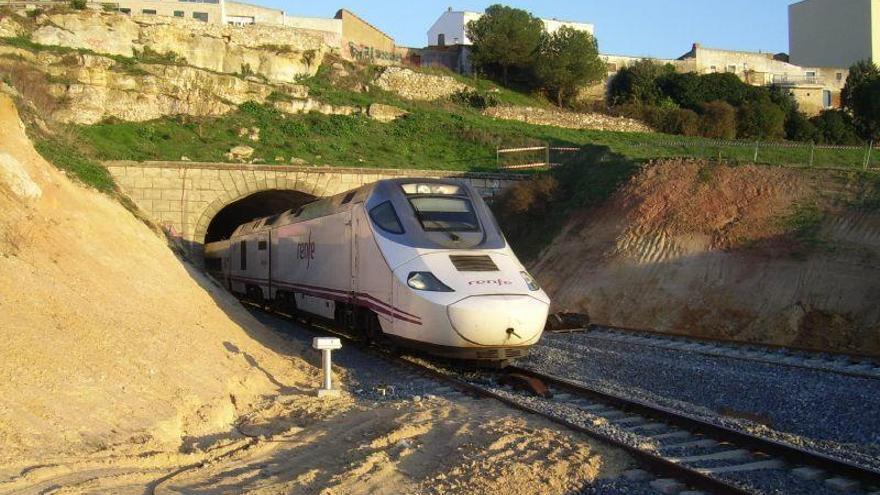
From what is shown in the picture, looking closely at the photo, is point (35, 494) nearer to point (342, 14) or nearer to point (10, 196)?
point (10, 196)

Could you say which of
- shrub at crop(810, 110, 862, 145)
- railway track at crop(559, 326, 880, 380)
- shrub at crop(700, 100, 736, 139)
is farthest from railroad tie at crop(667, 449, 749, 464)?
shrub at crop(810, 110, 862, 145)

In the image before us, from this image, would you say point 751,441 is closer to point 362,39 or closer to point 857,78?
point 362,39

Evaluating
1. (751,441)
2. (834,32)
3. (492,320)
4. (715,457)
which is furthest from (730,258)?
(834,32)

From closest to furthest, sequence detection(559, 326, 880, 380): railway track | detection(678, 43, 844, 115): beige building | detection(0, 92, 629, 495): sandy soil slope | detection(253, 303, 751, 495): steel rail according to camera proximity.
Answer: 1. detection(253, 303, 751, 495): steel rail
2. detection(0, 92, 629, 495): sandy soil slope
3. detection(559, 326, 880, 380): railway track
4. detection(678, 43, 844, 115): beige building

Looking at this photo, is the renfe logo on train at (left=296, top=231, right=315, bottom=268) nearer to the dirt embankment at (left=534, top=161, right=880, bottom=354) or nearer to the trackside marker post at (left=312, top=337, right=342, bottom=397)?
the trackside marker post at (left=312, top=337, right=342, bottom=397)

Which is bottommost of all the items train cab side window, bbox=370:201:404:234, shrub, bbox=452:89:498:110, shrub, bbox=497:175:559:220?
train cab side window, bbox=370:201:404:234

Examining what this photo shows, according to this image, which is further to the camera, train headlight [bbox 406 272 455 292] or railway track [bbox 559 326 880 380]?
railway track [bbox 559 326 880 380]

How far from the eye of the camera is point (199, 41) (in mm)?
44000

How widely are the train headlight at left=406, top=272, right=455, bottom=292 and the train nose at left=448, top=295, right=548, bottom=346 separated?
46 cm

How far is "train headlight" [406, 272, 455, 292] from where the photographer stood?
11492 mm

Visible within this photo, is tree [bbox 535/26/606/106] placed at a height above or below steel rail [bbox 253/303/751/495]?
above

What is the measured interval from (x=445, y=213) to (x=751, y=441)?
22.9 feet

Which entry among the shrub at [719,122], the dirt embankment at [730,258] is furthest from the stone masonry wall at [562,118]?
the dirt embankment at [730,258]

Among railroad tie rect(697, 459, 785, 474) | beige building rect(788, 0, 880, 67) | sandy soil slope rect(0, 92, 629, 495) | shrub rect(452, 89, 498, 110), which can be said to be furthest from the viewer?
beige building rect(788, 0, 880, 67)
